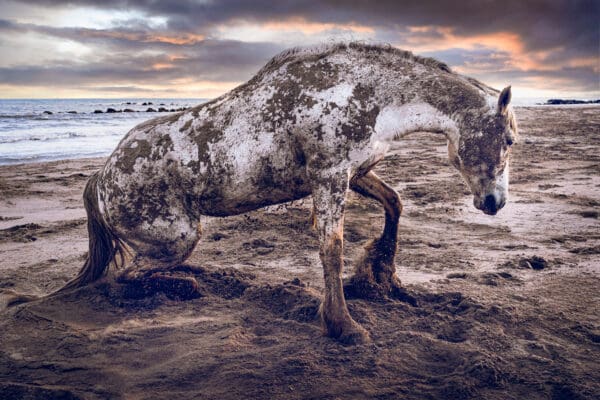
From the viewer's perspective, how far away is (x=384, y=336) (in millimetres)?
2912

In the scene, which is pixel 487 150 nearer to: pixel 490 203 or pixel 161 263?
pixel 490 203

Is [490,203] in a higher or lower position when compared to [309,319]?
higher

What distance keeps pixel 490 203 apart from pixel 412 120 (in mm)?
782

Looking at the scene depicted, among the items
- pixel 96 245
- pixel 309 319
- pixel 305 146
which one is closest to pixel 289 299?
pixel 309 319

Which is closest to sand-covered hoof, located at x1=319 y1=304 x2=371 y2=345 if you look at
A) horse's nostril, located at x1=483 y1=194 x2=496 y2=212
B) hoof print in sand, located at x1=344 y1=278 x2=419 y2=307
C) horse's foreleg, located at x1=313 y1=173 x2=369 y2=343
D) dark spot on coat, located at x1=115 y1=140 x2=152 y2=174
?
horse's foreleg, located at x1=313 y1=173 x2=369 y2=343

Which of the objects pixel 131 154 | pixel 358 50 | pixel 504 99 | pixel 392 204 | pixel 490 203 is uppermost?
pixel 358 50

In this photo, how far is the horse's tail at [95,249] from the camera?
11.5 feet

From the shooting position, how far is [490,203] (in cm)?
296

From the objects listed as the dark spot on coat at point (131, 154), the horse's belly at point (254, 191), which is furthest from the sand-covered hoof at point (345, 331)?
the dark spot on coat at point (131, 154)

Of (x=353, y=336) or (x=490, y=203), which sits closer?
(x=353, y=336)

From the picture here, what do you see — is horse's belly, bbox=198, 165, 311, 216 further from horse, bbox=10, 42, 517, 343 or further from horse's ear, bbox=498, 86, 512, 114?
horse's ear, bbox=498, 86, 512, 114

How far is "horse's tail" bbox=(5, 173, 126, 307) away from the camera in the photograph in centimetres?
350

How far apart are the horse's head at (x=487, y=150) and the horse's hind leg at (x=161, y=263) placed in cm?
206

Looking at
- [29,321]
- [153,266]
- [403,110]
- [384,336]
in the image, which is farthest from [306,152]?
[29,321]
